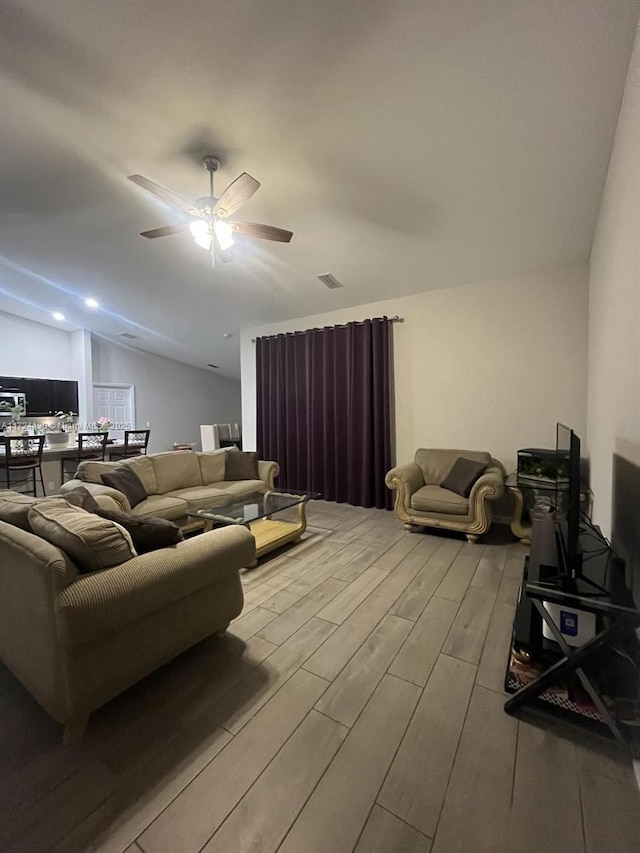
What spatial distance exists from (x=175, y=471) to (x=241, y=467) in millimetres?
754

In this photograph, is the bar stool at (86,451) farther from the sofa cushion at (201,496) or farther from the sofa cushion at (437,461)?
the sofa cushion at (437,461)

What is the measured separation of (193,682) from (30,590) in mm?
821

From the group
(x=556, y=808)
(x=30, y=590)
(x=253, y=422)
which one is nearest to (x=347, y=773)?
(x=556, y=808)

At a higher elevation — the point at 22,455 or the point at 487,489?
the point at 22,455

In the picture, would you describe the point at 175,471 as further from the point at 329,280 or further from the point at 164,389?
the point at 164,389

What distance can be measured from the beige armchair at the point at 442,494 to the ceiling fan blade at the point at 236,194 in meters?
2.74

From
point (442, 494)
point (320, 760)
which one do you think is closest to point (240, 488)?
point (442, 494)

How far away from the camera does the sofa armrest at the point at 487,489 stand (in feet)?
10.6

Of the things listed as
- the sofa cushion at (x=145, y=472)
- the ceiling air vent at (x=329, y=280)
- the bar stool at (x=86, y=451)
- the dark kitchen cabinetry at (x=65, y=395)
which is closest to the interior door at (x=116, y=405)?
the dark kitchen cabinetry at (x=65, y=395)

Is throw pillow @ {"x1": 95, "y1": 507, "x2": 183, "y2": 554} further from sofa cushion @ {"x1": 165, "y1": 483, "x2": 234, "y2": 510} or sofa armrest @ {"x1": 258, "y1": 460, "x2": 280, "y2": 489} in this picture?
sofa armrest @ {"x1": 258, "y1": 460, "x2": 280, "y2": 489}

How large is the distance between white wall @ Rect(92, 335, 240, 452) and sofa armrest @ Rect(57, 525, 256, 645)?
7.09 metres

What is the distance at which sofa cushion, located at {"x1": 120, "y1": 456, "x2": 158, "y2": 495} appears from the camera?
3738 millimetres

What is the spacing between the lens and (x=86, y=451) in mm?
5203

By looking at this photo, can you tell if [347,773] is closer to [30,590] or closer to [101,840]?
[101,840]
